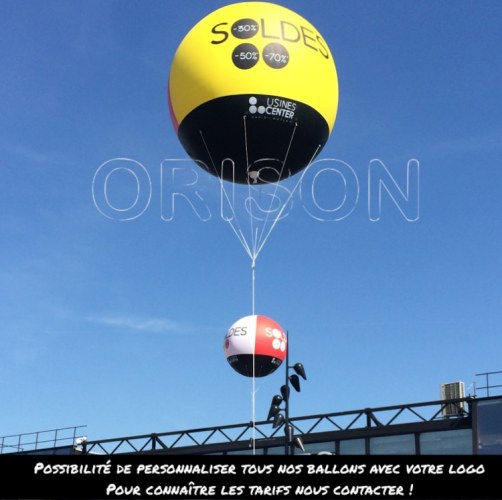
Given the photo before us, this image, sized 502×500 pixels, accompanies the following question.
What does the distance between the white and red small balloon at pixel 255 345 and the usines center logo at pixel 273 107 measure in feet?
44.5

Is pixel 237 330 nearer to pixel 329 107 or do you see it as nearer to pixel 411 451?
pixel 411 451

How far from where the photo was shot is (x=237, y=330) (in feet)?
97.3

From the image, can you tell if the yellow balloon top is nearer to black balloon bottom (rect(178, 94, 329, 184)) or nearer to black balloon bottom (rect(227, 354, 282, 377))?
black balloon bottom (rect(178, 94, 329, 184))

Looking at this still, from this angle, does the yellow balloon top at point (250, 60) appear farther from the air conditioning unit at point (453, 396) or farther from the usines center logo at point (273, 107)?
the air conditioning unit at point (453, 396)

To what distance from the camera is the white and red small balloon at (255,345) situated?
95.3 feet

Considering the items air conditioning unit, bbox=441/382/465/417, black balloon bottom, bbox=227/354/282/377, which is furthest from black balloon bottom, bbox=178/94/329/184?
air conditioning unit, bbox=441/382/465/417

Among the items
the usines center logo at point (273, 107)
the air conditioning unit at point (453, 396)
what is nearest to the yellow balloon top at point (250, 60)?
the usines center logo at point (273, 107)

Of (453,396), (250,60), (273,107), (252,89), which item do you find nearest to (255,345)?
(453,396)

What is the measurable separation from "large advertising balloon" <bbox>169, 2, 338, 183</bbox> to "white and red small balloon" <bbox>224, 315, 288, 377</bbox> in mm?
12162

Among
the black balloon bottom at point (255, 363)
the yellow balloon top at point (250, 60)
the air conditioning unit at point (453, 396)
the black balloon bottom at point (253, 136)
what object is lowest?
the air conditioning unit at point (453, 396)

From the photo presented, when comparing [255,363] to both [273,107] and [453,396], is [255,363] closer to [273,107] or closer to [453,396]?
[453,396]

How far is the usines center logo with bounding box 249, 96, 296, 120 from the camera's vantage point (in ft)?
53.7

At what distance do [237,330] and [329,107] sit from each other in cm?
1366

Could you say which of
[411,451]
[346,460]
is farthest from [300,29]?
[411,451]
